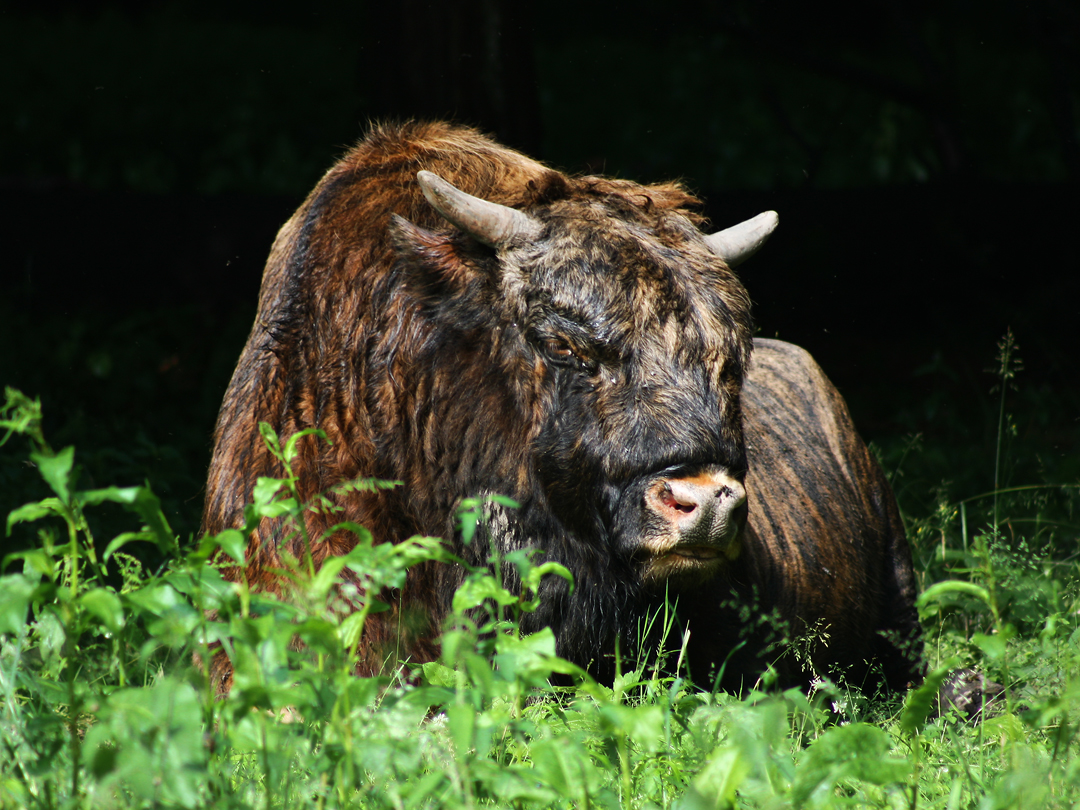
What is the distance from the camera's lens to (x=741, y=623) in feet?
12.2

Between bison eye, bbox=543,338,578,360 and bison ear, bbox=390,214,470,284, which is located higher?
bison ear, bbox=390,214,470,284

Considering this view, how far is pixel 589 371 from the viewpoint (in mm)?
3203

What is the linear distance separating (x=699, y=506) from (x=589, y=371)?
50 centimetres

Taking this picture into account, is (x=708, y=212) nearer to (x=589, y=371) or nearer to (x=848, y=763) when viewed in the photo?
(x=589, y=371)

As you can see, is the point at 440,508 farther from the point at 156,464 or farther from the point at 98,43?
the point at 98,43

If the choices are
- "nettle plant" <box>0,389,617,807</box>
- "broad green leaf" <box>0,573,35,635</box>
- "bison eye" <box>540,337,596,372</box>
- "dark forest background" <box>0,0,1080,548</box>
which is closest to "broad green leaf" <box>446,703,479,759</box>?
"nettle plant" <box>0,389,617,807</box>

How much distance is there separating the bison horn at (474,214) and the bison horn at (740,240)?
70 cm

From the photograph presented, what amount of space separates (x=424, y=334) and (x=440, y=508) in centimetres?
50

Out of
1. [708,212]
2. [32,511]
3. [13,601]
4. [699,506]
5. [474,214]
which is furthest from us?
[708,212]

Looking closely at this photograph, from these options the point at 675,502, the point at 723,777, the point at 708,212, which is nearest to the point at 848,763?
the point at 723,777

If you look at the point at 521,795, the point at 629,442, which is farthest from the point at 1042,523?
the point at 521,795

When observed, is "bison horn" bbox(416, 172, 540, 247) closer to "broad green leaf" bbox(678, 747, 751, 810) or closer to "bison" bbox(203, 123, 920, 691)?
"bison" bbox(203, 123, 920, 691)

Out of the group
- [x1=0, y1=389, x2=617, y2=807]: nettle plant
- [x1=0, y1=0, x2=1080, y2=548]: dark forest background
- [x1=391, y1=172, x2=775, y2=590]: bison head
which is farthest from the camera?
[x1=0, y1=0, x2=1080, y2=548]: dark forest background

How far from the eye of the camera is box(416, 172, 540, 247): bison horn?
3344 millimetres
